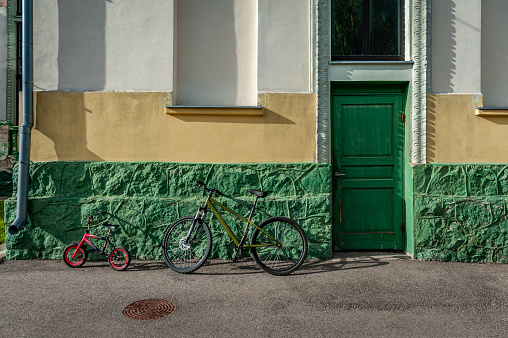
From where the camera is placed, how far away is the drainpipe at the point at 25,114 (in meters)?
5.19

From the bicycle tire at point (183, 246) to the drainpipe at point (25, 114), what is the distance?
2.13 metres

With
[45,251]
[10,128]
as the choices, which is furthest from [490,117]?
[10,128]

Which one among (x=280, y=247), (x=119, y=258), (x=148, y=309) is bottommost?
(x=148, y=309)

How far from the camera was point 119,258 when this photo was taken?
193 inches

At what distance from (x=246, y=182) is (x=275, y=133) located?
0.83 m

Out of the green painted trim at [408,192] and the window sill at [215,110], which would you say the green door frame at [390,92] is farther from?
the window sill at [215,110]

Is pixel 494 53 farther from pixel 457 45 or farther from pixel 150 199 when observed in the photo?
pixel 150 199

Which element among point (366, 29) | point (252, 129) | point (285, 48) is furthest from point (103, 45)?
point (366, 29)

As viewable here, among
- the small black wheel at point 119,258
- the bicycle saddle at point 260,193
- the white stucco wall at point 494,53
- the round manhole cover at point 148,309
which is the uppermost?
the white stucco wall at point 494,53

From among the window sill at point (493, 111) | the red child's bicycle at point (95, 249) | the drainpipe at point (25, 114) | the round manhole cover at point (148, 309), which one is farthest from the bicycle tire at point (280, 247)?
the drainpipe at point (25, 114)

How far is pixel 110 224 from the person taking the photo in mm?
5199

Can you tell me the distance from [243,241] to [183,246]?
0.78 meters

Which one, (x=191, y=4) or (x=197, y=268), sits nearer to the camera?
(x=197, y=268)

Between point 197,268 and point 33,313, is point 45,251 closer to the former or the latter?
point 33,313
